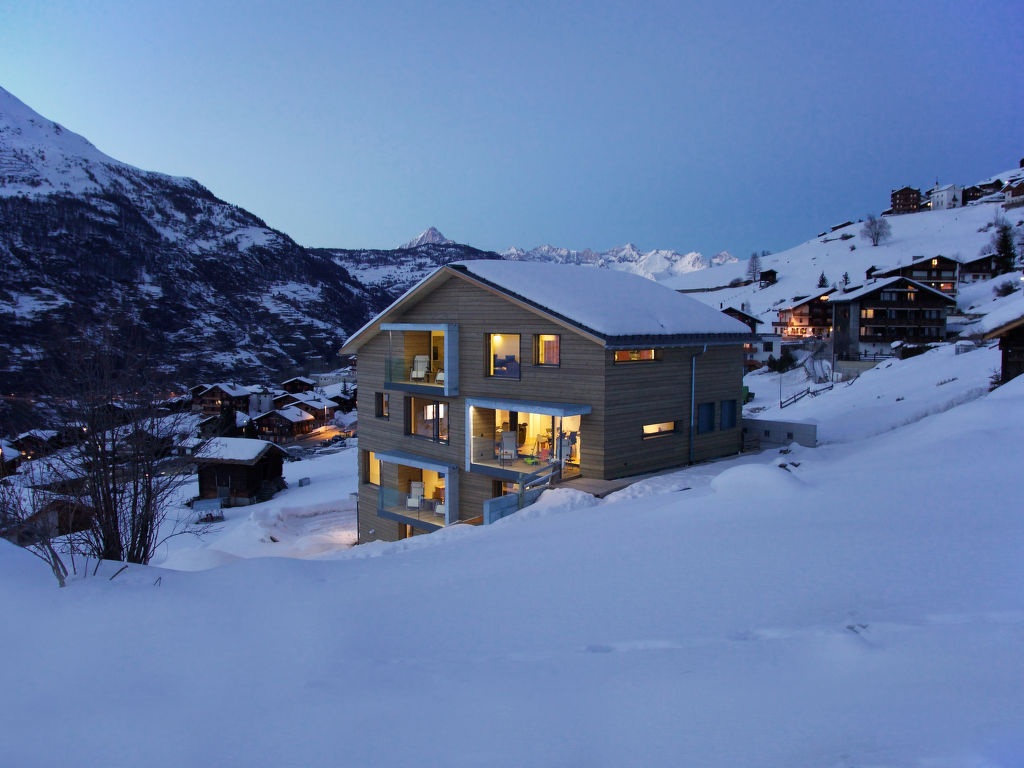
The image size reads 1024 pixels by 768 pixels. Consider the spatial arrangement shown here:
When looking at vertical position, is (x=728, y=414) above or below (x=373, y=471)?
above

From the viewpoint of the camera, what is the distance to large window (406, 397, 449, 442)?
2053 centimetres

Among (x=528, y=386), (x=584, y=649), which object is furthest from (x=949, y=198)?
(x=584, y=649)

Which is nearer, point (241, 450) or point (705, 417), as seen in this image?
point (705, 417)

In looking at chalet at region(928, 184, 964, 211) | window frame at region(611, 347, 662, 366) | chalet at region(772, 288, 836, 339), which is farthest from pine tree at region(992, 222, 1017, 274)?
window frame at region(611, 347, 662, 366)

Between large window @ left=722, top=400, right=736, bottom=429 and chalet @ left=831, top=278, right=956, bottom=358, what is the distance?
3948 centimetres

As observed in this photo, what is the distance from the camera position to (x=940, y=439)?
1356 centimetres

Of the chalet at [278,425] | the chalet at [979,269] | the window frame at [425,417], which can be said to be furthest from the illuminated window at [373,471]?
the chalet at [979,269]

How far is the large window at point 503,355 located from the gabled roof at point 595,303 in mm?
1701

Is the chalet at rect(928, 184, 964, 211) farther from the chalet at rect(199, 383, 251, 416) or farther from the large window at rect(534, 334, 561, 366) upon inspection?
the large window at rect(534, 334, 561, 366)

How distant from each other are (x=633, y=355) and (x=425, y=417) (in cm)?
802

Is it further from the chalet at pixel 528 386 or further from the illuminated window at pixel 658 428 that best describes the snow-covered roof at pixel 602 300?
the illuminated window at pixel 658 428

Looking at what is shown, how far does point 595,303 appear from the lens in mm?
17969

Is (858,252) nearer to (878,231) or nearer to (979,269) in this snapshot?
(878,231)

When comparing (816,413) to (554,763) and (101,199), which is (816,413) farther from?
(101,199)
